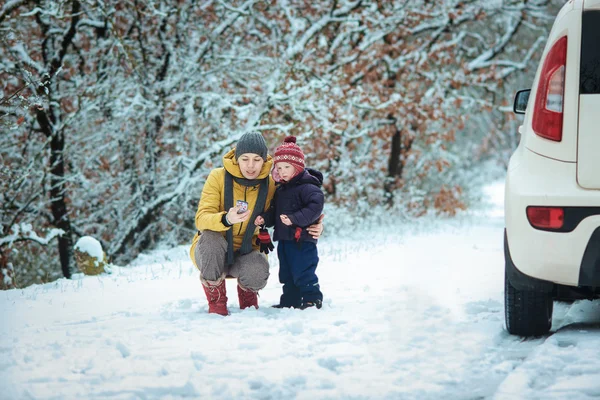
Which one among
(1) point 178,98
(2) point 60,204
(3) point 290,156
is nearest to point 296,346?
(3) point 290,156

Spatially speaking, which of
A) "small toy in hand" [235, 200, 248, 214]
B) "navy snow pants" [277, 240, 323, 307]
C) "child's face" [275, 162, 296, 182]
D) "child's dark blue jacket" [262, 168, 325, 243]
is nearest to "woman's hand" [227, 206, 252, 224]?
"small toy in hand" [235, 200, 248, 214]

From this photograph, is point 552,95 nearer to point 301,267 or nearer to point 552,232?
point 552,232

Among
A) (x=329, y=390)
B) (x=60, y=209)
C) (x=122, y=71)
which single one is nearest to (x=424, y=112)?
(x=122, y=71)

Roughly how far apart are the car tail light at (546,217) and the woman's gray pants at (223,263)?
1950mm

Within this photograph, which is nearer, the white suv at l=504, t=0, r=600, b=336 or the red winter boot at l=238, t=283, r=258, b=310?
the white suv at l=504, t=0, r=600, b=336

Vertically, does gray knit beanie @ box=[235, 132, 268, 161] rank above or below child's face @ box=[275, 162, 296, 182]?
above

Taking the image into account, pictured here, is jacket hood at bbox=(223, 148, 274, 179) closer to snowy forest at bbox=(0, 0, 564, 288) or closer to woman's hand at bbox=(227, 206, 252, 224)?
woman's hand at bbox=(227, 206, 252, 224)

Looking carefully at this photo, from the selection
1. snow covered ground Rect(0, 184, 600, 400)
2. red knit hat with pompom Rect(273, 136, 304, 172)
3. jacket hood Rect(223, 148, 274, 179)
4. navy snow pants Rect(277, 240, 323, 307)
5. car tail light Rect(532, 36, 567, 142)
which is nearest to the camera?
snow covered ground Rect(0, 184, 600, 400)

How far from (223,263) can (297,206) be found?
2.15ft

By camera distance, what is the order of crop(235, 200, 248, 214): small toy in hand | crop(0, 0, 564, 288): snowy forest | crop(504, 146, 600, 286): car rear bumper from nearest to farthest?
crop(504, 146, 600, 286): car rear bumper, crop(235, 200, 248, 214): small toy in hand, crop(0, 0, 564, 288): snowy forest

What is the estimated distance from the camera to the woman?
4129 millimetres

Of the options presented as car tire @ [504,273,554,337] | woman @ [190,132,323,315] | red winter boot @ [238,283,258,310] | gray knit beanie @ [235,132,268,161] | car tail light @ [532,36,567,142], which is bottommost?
red winter boot @ [238,283,258,310]

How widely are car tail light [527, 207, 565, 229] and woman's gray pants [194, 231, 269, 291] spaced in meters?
1.95

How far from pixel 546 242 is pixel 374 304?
1.84 meters
